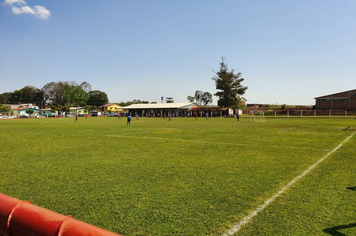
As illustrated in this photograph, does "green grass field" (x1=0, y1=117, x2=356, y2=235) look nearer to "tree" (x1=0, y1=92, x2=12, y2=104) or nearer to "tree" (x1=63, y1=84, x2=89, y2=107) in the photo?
"tree" (x1=63, y1=84, x2=89, y2=107)

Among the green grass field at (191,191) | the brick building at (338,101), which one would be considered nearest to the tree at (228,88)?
the brick building at (338,101)

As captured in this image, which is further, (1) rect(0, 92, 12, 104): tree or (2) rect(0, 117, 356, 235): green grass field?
(1) rect(0, 92, 12, 104): tree

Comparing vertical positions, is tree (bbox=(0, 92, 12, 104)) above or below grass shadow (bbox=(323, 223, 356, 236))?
above

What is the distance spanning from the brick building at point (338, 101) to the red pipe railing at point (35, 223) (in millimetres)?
83034

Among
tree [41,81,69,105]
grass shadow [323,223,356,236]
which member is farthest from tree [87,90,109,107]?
grass shadow [323,223,356,236]

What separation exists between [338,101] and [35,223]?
83839 millimetres

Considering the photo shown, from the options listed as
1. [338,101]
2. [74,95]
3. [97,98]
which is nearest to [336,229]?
[338,101]

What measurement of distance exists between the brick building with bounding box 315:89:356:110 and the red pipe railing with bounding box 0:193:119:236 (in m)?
83.0

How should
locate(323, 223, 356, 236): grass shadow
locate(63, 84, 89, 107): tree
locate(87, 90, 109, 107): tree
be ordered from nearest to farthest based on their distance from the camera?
locate(323, 223, 356, 236): grass shadow, locate(63, 84, 89, 107): tree, locate(87, 90, 109, 107): tree

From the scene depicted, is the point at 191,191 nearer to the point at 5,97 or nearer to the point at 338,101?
the point at 338,101

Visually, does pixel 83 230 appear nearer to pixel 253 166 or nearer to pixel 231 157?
pixel 253 166

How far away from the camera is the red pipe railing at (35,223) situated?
82.2 inches

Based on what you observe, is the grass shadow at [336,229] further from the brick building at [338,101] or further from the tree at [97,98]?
the tree at [97,98]

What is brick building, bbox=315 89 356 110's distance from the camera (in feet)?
222
